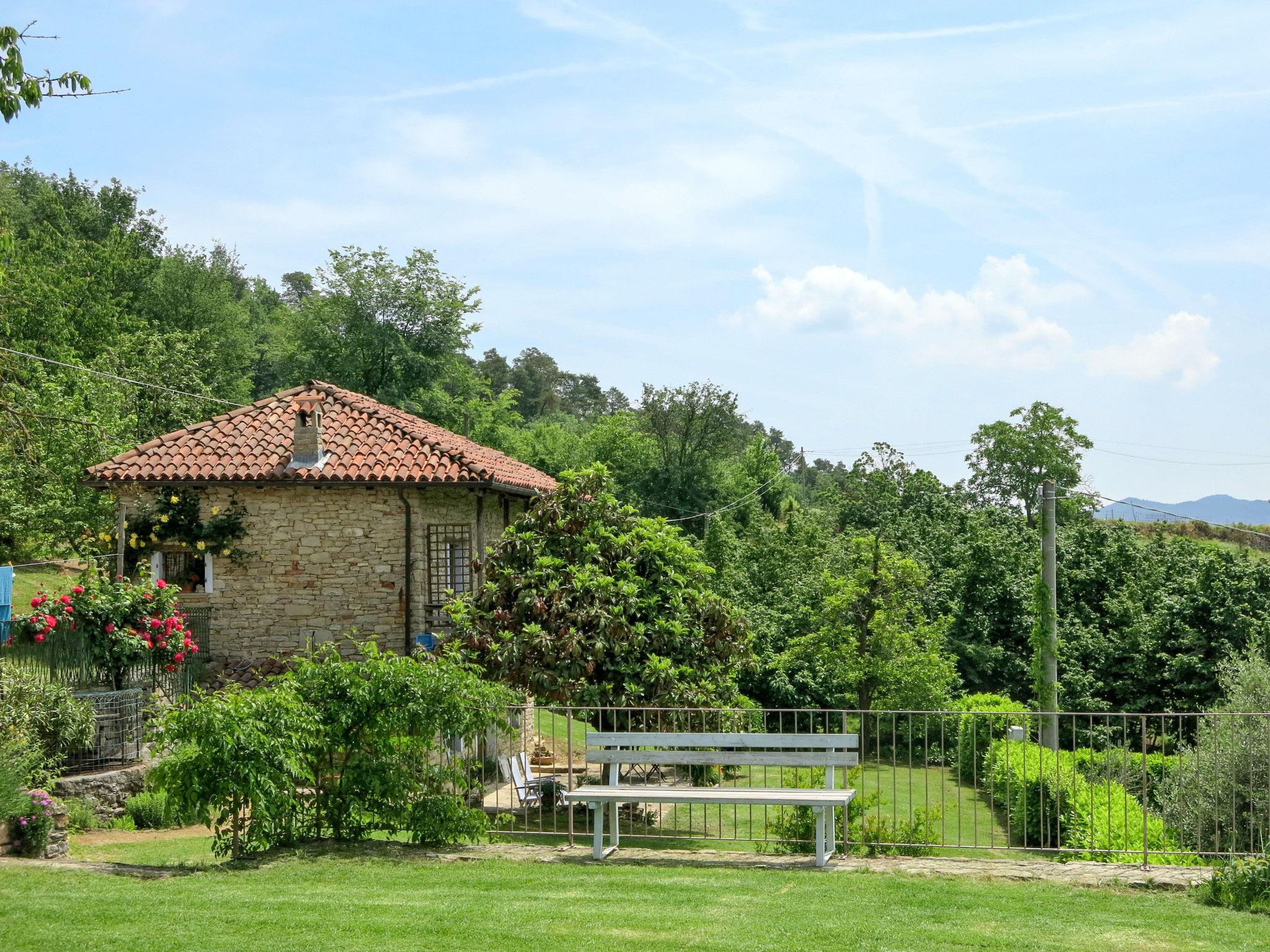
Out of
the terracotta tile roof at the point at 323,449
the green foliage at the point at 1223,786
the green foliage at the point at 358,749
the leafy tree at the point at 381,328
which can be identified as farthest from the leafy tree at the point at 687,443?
the green foliage at the point at 358,749

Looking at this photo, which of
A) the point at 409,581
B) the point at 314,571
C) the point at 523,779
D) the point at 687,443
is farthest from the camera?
the point at 687,443

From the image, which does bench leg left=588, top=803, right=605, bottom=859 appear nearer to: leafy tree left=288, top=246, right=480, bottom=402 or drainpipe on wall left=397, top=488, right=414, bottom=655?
drainpipe on wall left=397, top=488, right=414, bottom=655

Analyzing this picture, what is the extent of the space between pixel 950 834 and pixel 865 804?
5.90 metres

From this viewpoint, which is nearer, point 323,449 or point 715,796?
point 715,796

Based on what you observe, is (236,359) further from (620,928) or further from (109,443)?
(620,928)

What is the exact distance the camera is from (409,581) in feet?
61.7

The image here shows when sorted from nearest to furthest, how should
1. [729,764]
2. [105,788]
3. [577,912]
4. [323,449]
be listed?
[577,912] → [729,764] → [105,788] → [323,449]

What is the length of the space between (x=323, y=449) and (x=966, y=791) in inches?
550

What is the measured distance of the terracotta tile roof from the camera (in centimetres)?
1873

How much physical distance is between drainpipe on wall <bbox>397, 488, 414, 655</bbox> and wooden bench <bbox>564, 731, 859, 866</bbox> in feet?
32.4

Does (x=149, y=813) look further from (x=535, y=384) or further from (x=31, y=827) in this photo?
(x=535, y=384)

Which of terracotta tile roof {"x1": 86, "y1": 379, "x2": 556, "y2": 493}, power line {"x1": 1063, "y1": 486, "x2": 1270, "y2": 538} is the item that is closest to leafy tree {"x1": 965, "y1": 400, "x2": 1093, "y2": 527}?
power line {"x1": 1063, "y1": 486, "x2": 1270, "y2": 538}

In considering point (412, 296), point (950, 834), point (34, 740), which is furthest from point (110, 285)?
point (950, 834)

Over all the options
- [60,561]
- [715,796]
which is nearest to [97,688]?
[715,796]
